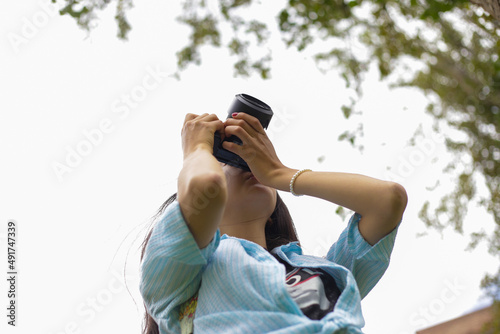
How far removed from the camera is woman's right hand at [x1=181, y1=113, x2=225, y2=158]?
3.34 feet

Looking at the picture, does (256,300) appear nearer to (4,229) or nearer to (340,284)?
(340,284)

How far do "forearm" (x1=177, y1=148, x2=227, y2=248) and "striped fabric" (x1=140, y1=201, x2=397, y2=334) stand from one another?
17 mm

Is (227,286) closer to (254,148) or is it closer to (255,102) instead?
(254,148)

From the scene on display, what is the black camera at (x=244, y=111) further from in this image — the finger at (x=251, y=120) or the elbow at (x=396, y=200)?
the elbow at (x=396, y=200)

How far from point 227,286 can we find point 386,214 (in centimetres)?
36

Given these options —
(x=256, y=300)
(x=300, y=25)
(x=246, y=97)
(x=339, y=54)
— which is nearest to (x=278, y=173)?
(x=246, y=97)

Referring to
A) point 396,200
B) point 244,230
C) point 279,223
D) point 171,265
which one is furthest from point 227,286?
point 279,223

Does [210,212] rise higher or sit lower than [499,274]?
higher

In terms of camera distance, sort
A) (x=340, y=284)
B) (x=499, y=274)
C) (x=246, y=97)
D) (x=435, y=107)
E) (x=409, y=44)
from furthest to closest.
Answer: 1. (x=499, y=274)
2. (x=435, y=107)
3. (x=409, y=44)
4. (x=246, y=97)
5. (x=340, y=284)

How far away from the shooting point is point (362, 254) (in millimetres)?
1023

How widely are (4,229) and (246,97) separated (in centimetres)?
97

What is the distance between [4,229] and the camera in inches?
60.7

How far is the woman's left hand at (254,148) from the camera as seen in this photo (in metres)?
1.06

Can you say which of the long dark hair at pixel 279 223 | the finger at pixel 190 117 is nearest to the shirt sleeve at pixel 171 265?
the finger at pixel 190 117
